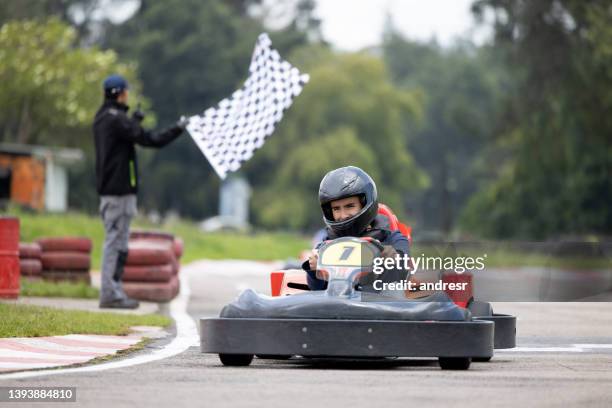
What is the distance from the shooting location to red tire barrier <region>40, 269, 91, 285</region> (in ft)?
64.9

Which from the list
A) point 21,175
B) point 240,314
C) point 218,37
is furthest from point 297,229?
point 240,314

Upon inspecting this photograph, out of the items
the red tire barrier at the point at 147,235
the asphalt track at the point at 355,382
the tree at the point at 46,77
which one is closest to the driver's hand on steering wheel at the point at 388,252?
the asphalt track at the point at 355,382

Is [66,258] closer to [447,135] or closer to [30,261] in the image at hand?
[30,261]

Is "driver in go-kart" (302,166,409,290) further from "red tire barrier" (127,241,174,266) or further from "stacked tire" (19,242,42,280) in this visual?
"stacked tire" (19,242,42,280)

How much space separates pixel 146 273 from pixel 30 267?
1894 millimetres

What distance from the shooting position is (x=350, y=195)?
34.3ft

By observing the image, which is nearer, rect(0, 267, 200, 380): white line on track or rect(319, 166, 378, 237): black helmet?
rect(0, 267, 200, 380): white line on track

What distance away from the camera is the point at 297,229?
91062 millimetres

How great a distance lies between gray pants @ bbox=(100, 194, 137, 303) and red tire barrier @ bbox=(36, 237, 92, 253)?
3.73 meters

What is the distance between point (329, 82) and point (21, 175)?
3229cm

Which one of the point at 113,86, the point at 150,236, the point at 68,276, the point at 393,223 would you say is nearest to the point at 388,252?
the point at 393,223

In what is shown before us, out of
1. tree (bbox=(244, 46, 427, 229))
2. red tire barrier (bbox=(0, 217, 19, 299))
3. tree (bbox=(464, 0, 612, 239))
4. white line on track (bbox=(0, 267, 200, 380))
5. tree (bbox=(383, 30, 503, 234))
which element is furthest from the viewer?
tree (bbox=(383, 30, 503, 234))

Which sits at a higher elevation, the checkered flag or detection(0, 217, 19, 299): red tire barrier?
the checkered flag

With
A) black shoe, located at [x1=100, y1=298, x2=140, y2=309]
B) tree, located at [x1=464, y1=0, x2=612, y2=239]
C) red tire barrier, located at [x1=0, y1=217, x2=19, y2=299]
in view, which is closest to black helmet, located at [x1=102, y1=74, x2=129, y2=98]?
red tire barrier, located at [x1=0, y1=217, x2=19, y2=299]
